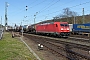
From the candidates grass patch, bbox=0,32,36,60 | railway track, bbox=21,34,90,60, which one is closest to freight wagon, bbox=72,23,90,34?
railway track, bbox=21,34,90,60

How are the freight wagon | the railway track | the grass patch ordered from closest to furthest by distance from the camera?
the grass patch → the railway track → the freight wagon

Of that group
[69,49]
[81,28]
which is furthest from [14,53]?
[81,28]

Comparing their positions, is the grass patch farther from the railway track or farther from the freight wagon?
the freight wagon

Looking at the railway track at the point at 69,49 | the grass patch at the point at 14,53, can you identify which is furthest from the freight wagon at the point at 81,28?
the grass patch at the point at 14,53

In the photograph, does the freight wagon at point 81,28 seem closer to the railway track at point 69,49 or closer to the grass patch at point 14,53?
the railway track at point 69,49

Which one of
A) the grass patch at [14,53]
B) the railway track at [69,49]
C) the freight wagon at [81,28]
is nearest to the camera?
the grass patch at [14,53]

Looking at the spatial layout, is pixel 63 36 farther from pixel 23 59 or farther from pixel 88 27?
pixel 23 59

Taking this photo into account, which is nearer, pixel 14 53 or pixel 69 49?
pixel 14 53

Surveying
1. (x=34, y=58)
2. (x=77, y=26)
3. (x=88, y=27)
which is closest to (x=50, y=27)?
(x=88, y=27)

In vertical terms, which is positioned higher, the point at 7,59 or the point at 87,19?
the point at 87,19

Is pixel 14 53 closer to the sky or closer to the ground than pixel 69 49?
closer to the sky

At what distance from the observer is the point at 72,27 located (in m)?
61.3

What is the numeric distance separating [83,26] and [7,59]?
4467cm

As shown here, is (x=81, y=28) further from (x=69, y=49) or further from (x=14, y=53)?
(x=14, y=53)
